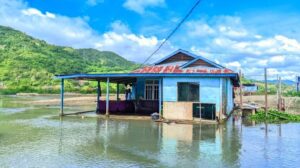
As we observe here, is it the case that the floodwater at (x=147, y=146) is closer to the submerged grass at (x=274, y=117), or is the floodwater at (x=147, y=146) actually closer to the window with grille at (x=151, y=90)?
the submerged grass at (x=274, y=117)

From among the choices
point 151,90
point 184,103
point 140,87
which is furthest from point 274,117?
point 140,87

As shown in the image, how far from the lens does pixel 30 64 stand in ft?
305

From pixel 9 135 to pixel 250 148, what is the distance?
9906mm

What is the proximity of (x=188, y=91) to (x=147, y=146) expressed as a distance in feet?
30.5

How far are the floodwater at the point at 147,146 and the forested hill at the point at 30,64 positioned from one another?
66.6m

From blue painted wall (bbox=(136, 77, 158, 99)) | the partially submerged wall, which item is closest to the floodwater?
the partially submerged wall

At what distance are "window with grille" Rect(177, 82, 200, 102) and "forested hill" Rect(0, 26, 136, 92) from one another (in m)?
63.3

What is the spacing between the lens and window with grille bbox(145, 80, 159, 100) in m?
26.4

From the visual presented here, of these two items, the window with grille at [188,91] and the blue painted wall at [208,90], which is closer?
the blue painted wall at [208,90]

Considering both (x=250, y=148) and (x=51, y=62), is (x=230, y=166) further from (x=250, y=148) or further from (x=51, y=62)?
(x=51, y=62)

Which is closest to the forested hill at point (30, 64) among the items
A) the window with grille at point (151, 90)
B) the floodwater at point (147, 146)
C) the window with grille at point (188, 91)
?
the window with grille at point (151, 90)

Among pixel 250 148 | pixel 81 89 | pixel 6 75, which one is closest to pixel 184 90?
pixel 250 148

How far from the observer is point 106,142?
14.4 m

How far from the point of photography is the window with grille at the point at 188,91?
876 inches
